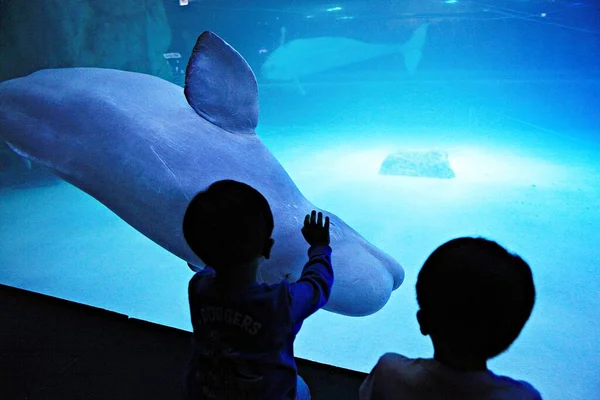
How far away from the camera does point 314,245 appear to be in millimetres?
1600

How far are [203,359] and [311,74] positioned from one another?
27.0 meters

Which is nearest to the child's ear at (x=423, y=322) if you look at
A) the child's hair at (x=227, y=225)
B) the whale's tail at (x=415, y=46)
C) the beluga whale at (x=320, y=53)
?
the child's hair at (x=227, y=225)

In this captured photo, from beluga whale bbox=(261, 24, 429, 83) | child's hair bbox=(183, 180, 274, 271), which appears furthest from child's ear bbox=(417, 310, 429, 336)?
beluga whale bbox=(261, 24, 429, 83)

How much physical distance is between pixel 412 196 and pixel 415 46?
21684 mm

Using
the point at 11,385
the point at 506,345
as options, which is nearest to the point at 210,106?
the point at 506,345

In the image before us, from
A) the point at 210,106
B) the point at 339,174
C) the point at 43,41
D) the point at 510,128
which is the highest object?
the point at 210,106

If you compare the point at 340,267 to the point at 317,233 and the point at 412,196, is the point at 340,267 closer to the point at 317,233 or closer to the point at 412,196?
the point at 317,233

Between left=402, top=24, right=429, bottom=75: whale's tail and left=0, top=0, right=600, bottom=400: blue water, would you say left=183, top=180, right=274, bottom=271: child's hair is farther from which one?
left=402, top=24, right=429, bottom=75: whale's tail

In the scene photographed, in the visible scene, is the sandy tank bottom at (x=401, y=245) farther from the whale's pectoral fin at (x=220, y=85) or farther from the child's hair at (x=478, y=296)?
the child's hair at (x=478, y=296)

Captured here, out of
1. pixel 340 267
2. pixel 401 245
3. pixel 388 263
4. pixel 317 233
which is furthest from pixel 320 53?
pixel 317 233

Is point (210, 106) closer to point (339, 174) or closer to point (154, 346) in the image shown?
point (154, 346)

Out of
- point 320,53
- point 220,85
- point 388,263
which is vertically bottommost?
point 320,53

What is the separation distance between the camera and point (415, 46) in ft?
87.1

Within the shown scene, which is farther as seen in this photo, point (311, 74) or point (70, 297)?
point (311, 74)
